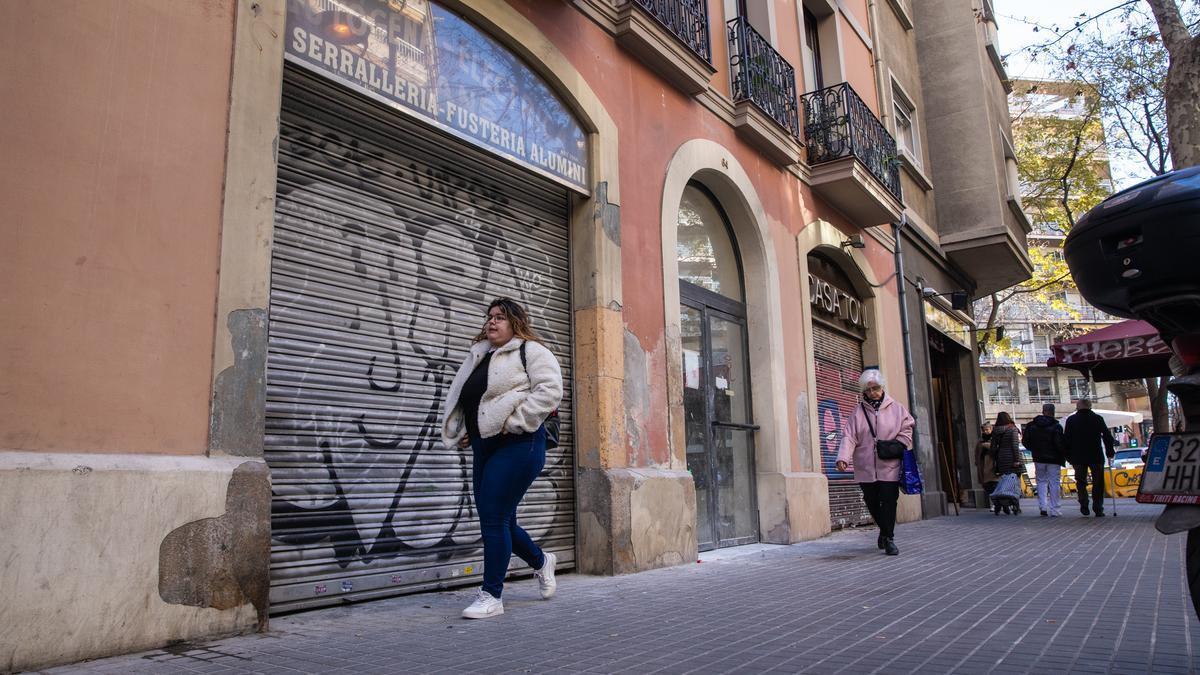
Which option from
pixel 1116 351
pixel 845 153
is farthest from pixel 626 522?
pixel 1116 351

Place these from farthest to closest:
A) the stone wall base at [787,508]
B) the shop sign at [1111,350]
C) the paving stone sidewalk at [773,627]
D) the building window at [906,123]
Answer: the building window at [906,123], the shop sign at [1111,350], the stone wall base at [787,508], the paving stone sidewalk at [773,627]

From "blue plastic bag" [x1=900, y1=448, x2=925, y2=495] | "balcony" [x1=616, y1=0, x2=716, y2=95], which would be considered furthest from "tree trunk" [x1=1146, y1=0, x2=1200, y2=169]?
"balcony" [x1=616, y1=0, x2=716, y2=95]

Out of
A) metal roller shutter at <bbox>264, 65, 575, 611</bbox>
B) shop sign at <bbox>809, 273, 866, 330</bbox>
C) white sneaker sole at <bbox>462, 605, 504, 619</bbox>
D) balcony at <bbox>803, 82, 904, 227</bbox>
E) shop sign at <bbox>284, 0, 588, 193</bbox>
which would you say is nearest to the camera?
white sneaker sole at <bbox>462, 605, 504, 619</bbox>

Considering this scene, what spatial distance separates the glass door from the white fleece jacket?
12.9 ft

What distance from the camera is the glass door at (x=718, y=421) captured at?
8.56 metres

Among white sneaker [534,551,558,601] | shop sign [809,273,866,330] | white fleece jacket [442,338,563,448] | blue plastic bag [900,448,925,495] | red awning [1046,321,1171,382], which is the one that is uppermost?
shop sign [809,273,866,330]

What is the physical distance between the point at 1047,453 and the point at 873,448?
713 cm

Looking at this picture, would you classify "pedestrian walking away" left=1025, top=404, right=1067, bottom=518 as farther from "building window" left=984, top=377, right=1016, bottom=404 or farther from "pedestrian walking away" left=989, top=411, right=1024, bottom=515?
"building window" left=984, top=377, right=1016, bottom=404

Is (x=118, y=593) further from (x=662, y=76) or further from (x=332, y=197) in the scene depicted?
(x=662, y=76)

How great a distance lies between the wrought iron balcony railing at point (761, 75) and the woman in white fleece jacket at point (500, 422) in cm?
616

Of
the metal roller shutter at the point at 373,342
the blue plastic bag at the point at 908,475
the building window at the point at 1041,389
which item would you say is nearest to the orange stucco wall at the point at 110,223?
the metal roller shutter at the point at 373,342

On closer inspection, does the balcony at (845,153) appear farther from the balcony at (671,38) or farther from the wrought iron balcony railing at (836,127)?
the balcony at (671,38)

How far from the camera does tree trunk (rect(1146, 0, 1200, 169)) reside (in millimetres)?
8594

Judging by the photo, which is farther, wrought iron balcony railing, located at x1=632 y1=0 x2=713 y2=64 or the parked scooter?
wrought iron balcony railing, located at x1=632 y1=0 x2=713 y2=64
